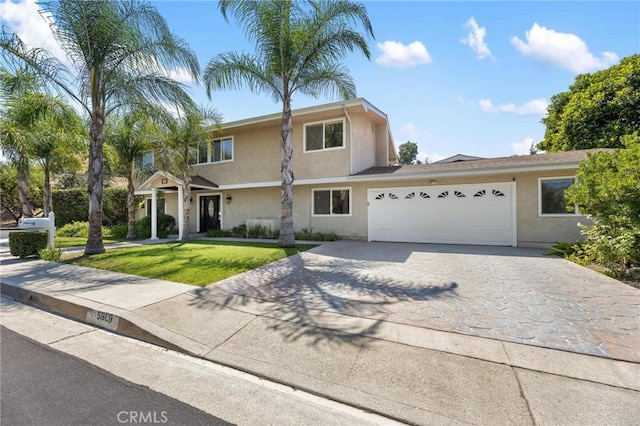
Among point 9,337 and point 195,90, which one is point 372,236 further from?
point 9,337

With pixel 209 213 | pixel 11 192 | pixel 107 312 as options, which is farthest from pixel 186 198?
Answer: pixel 11 192

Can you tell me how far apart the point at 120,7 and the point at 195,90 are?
3052 millimetres

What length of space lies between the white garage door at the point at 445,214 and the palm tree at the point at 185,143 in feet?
27.0

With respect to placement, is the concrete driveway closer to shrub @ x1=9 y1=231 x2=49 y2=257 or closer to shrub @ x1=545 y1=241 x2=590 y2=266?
shrub @ x1=545 y1=241 x2=590 y2=266

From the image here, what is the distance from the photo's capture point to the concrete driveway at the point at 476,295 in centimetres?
404

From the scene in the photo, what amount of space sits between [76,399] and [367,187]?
1217cm

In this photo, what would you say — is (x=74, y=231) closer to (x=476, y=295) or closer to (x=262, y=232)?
(x=262, y=232)

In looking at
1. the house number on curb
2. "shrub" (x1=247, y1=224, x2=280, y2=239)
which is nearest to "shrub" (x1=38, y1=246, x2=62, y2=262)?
the house number on curb

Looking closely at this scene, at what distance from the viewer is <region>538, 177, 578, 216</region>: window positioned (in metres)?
10.7

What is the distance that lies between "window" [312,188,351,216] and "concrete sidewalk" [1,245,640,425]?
928 centimetres

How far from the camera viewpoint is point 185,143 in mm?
13648

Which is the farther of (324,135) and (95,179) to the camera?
(324,135)

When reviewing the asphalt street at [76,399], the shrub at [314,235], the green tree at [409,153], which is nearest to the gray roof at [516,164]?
the shrub at [314,235]

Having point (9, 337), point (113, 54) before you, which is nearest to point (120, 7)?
point (113, 54)
